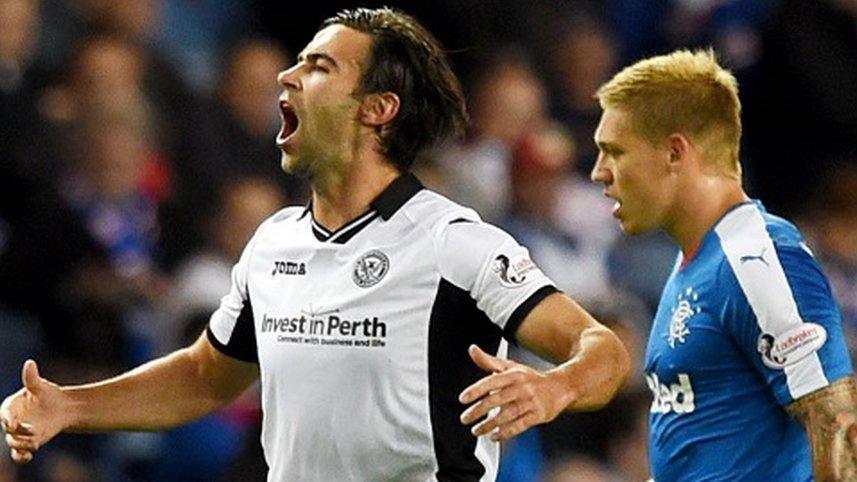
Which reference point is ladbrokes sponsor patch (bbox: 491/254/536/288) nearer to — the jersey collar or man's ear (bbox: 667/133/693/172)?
the jersey collar

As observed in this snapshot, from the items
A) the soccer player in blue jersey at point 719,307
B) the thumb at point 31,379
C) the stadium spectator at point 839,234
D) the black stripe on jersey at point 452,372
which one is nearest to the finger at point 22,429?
the thumb at point 31,379

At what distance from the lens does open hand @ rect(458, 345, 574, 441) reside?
4.86m

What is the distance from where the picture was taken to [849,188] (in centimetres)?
1122

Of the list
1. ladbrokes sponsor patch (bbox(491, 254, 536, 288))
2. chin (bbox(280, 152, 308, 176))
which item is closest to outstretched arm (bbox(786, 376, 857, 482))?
ladbrokes sponsor patch (bbox(491, 254, 536, 288))

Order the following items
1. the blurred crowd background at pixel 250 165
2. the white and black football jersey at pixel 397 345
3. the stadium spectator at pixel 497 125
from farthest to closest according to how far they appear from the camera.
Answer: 1. the stadium spectator at pixel 497 125
2. the blurred crowd background at pixel 250 165
3. the white and black football jersey at pixel 397 345

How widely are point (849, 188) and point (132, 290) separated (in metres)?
4.08

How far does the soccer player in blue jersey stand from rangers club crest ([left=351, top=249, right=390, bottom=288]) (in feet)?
2.16

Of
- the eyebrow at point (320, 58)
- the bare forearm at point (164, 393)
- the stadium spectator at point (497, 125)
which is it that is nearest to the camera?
the eyebrow at point (320, 58)

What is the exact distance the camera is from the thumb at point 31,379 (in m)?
5.72

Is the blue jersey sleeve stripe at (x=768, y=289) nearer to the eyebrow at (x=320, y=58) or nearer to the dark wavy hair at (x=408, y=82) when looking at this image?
the dark wavy hair at (x=408, y=82)

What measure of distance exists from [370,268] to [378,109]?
0.46 metres

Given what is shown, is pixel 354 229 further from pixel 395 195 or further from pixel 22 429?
pixel 22 429

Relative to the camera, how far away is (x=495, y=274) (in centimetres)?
545

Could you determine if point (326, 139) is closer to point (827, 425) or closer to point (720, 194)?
point (720, 194)
